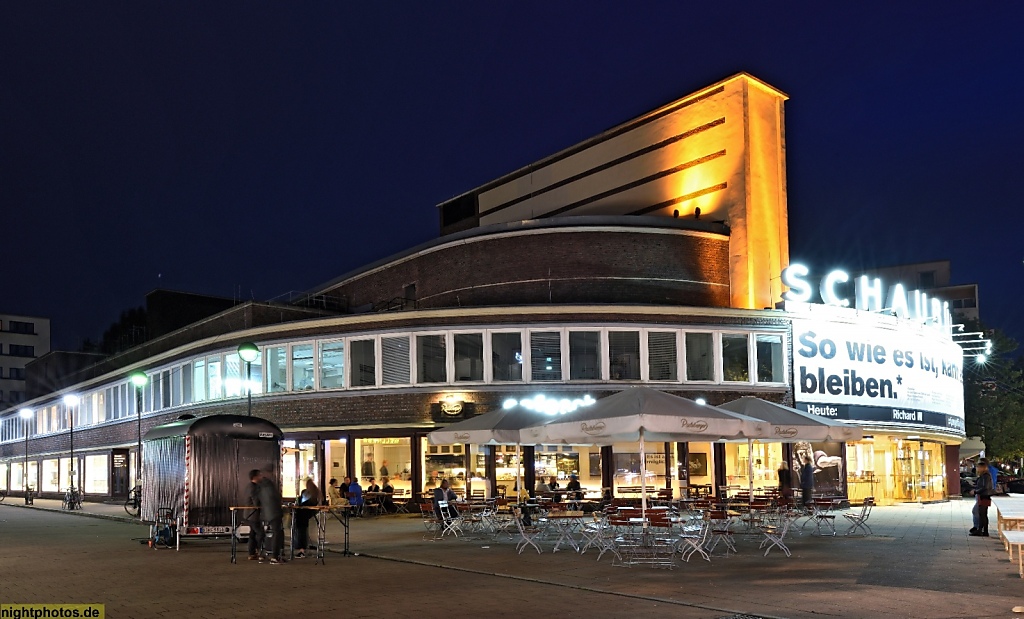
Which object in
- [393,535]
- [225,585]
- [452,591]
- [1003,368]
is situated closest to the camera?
[452,591]

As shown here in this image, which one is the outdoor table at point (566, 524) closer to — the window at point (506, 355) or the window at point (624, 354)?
the window at point (506, 355)

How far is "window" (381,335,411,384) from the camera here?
102 ft

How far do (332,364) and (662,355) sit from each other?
10.1 metres

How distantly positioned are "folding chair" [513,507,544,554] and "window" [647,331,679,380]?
9816 millimetres

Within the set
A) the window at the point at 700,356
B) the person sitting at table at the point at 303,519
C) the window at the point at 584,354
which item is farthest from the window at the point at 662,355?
the person sitting at table at the point at 303,519

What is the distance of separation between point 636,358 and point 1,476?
63091mm

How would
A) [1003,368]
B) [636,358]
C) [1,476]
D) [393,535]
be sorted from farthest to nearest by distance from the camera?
[1,476] → [1003,368] → [636,358] → [393,535]

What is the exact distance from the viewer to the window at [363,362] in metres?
31.5

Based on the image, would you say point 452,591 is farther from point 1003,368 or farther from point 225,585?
point 1003,368

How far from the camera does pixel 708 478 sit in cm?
3148

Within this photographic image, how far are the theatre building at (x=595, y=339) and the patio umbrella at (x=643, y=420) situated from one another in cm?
1075

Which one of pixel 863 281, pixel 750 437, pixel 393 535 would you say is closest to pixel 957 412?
pixel 863 281

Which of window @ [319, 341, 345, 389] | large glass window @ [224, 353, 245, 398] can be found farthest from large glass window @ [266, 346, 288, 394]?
large glass window @ [224, 353, 245, 398]

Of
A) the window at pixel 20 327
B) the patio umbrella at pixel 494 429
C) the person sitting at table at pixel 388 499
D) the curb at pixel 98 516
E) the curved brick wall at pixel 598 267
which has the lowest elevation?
the curb at pixel 98 516
